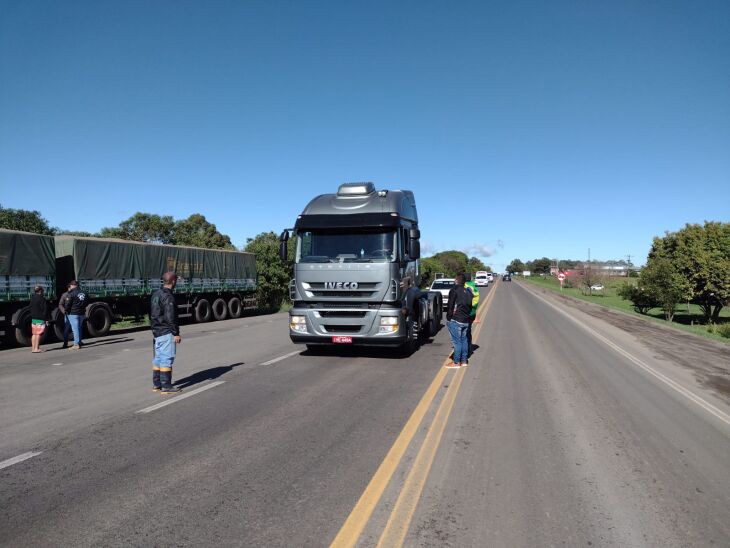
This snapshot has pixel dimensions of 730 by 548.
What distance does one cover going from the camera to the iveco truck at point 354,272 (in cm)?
938

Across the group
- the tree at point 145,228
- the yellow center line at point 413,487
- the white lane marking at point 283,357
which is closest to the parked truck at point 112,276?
the white lane marking at point 283,357

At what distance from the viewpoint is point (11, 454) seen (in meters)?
4.59

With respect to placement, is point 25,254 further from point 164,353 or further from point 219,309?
point 164,353

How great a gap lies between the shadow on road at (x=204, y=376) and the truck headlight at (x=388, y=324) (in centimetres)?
303

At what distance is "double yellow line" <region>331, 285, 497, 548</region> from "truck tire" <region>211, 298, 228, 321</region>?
56.6 ft

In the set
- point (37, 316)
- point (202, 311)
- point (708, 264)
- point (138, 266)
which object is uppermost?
point (708, 264)

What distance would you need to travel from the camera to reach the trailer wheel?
23.0 metres

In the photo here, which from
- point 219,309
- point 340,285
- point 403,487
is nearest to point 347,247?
point 340,285

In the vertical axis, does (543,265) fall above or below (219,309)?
above

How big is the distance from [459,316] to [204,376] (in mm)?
4893

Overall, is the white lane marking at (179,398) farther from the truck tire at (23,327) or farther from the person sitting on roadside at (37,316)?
the truck tire at (23,327)

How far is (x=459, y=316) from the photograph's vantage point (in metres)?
9.14

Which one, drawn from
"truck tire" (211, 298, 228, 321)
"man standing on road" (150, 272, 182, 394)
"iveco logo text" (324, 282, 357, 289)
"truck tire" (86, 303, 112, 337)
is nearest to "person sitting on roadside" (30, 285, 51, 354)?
"truck tire" (86, 303, 112, 337)

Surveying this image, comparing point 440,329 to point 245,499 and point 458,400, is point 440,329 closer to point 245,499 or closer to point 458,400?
point 458,400
